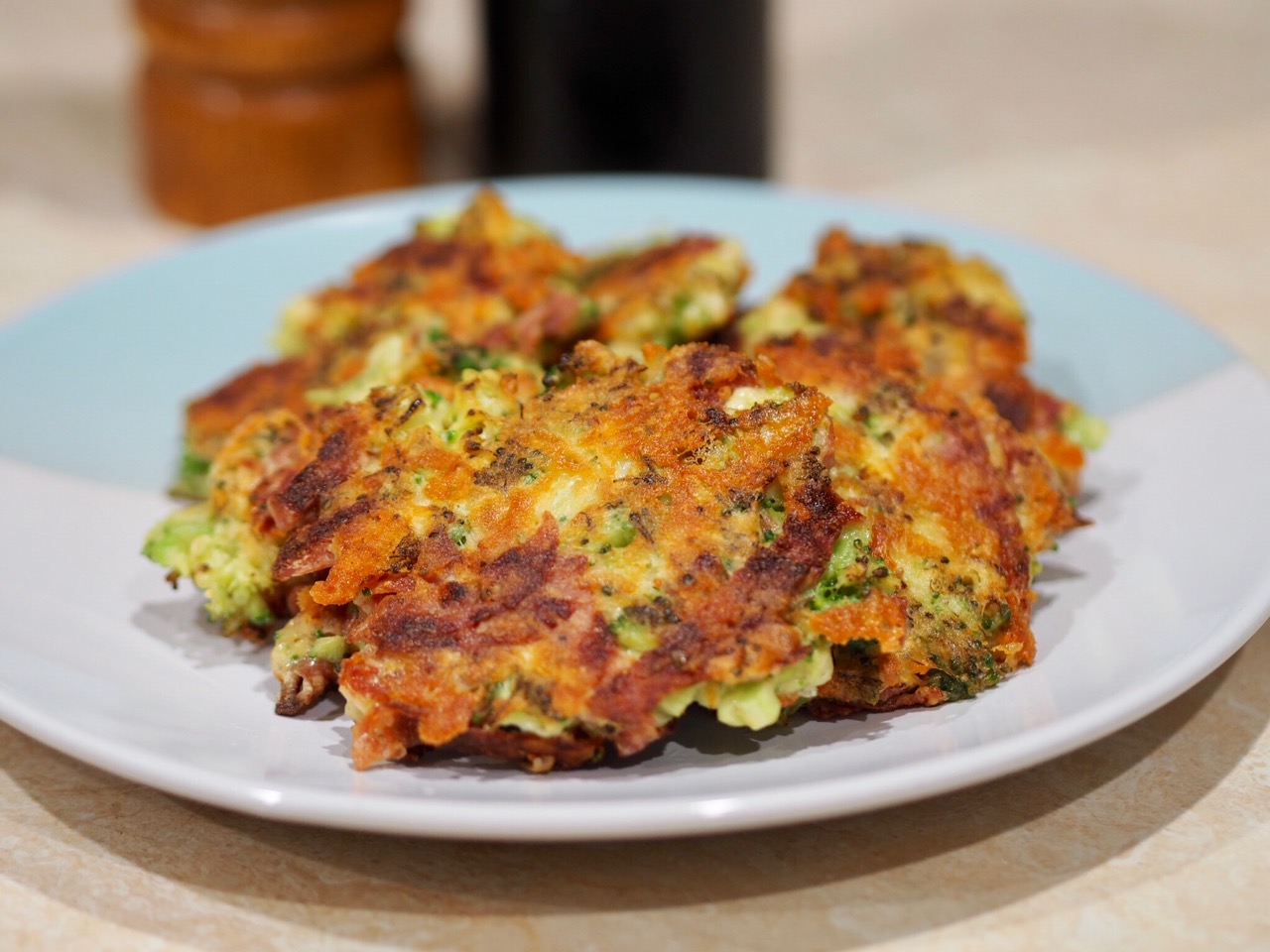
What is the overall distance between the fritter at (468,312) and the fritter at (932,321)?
0.48 ft

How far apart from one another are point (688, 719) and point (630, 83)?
2.67 metres

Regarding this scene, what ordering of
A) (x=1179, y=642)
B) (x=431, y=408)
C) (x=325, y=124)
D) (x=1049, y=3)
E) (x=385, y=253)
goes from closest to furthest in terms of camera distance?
(x=1179, y=642) → (x=431, y=408) → (x=385, y=253) → (x=325, y=124) → (x=1049, y=3)

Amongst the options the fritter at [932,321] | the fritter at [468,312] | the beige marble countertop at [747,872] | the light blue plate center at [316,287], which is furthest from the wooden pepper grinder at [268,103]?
the beige marble countertop at [747,872]

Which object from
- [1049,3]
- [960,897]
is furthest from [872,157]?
[960,897]

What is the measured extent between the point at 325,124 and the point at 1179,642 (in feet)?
10.1

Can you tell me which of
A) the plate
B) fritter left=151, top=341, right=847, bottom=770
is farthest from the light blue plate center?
fritter left=151, top=341, right=847, bottom=770

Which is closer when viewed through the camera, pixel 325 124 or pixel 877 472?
pixel 877 472

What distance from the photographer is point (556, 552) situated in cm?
197

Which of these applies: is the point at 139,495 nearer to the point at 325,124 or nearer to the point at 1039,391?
the point at 1039,391

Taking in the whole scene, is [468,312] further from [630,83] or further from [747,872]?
[630,83]

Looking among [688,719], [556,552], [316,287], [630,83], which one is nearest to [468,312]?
[316,287]

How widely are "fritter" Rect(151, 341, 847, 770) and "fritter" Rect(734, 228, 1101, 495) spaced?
1.70ft

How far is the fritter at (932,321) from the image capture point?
2.58 metres

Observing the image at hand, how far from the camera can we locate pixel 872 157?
526 centimetres
